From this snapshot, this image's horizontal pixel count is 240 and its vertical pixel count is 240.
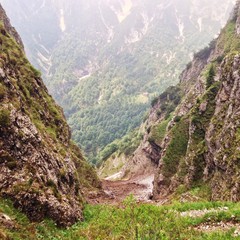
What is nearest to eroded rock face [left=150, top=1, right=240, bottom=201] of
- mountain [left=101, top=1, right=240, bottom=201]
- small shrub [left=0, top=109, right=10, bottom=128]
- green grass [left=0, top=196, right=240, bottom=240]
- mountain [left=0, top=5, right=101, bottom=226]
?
mountain [left=101, top=1, right=240, bottom=201]

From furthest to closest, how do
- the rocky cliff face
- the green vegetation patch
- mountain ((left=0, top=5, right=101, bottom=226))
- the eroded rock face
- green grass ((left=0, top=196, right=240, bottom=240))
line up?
the green vegetation patch, the rocky cliff face, the eroded rock face, mountain ((left=0, top=5, right=101, bottom=226)), green grass ((left=0, top=196, right=240, bottom=240))

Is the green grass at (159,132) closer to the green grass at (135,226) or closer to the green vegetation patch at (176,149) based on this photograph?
the green vegetation patch at (176,149)

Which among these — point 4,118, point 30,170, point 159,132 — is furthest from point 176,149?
point 159,132

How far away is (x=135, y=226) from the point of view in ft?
47.2

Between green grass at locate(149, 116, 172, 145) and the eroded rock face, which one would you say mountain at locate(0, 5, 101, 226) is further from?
green grass at locate(149, 116, 172, 145)

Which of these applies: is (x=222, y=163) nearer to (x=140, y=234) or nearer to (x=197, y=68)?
(x=140, y=234)

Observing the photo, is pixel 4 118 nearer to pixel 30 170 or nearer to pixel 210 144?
pixel 30 170

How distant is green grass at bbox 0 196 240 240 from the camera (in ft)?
47.5

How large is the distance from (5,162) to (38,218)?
410cm

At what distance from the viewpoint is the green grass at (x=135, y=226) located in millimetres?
14484

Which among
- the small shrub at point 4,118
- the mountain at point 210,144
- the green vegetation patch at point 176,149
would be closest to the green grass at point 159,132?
the mountain at point 210,144

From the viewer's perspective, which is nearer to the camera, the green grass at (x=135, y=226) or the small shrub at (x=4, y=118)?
the green grass at (x=135, y=226)

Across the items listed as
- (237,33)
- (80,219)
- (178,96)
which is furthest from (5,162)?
(178,96)

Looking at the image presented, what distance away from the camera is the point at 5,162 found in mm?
22672
